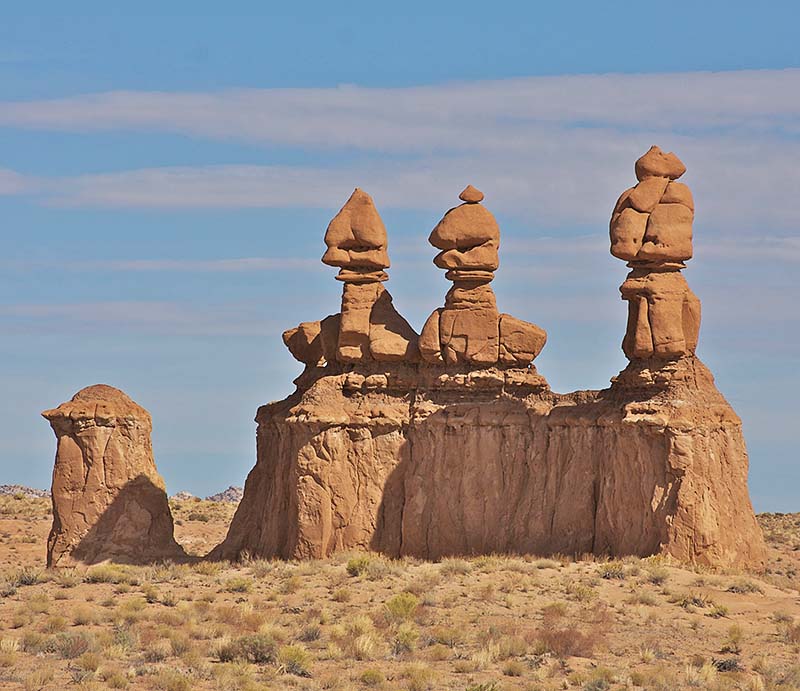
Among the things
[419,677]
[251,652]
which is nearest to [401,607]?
[251,652]

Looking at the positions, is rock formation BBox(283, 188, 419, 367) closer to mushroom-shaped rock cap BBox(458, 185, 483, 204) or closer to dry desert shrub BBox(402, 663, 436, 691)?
mushroom-shaped rock cap BBox(458, 185, 483, 204)

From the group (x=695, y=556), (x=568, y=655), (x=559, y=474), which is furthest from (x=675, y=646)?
(x=559, y=474)

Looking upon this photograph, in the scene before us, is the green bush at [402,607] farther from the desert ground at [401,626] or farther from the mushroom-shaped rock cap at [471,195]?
the mushroom-shaped rock cap at [471,195]

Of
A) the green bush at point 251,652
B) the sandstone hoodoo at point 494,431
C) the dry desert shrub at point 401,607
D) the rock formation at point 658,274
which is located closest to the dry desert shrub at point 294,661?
the green bush at point 251,652

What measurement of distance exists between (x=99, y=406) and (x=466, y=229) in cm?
1069

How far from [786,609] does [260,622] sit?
10.9 meters

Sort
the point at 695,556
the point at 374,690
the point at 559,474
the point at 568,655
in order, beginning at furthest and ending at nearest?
the point at 559,474 < the point at 695,556 < the point at 568,655 < the point at 374,690

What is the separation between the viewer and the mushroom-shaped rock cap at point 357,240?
4772 cm

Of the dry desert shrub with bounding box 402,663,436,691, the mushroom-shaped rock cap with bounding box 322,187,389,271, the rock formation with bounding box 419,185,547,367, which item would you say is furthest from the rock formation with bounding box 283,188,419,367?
the dry desert shrub with bounding box 402,663,436,691

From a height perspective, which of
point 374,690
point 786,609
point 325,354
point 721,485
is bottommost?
point 374,690

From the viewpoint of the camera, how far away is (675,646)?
36438mm

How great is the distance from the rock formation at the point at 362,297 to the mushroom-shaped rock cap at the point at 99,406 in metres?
5.44

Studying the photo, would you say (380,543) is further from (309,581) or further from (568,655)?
(568,655)

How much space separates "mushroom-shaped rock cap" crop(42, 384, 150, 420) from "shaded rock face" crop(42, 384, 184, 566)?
0.03 meters
